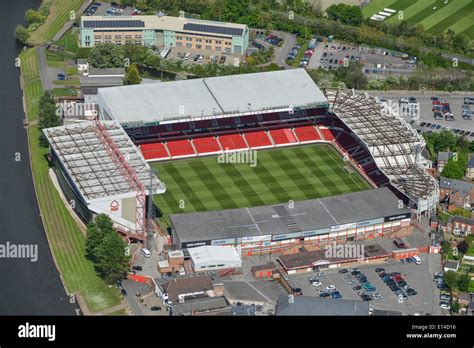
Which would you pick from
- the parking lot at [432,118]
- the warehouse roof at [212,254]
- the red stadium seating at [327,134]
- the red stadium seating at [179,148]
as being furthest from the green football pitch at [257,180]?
the parking lot at [432,118]

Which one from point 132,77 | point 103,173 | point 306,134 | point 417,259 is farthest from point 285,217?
point 132,77

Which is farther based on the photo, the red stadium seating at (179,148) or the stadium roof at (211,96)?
the red stadium seating at (179,148)

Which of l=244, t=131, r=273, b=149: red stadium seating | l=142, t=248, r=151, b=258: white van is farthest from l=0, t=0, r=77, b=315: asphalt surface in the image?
l=244, t=131, r=273, b=149: red stadium seating

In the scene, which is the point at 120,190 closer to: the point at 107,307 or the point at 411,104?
the point at 107,307

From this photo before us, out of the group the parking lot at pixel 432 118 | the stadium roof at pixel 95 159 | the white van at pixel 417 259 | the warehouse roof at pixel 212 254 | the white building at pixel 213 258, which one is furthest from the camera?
the parking lot at pixel 432 118

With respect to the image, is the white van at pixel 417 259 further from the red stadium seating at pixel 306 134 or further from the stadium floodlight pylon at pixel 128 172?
the red stadium seating at pixel 306 134

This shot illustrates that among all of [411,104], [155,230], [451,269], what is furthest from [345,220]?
[411,104]

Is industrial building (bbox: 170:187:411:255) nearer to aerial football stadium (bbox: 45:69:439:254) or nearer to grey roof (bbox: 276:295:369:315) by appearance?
aerial football stadium (bbox: 45:69:439:254)
